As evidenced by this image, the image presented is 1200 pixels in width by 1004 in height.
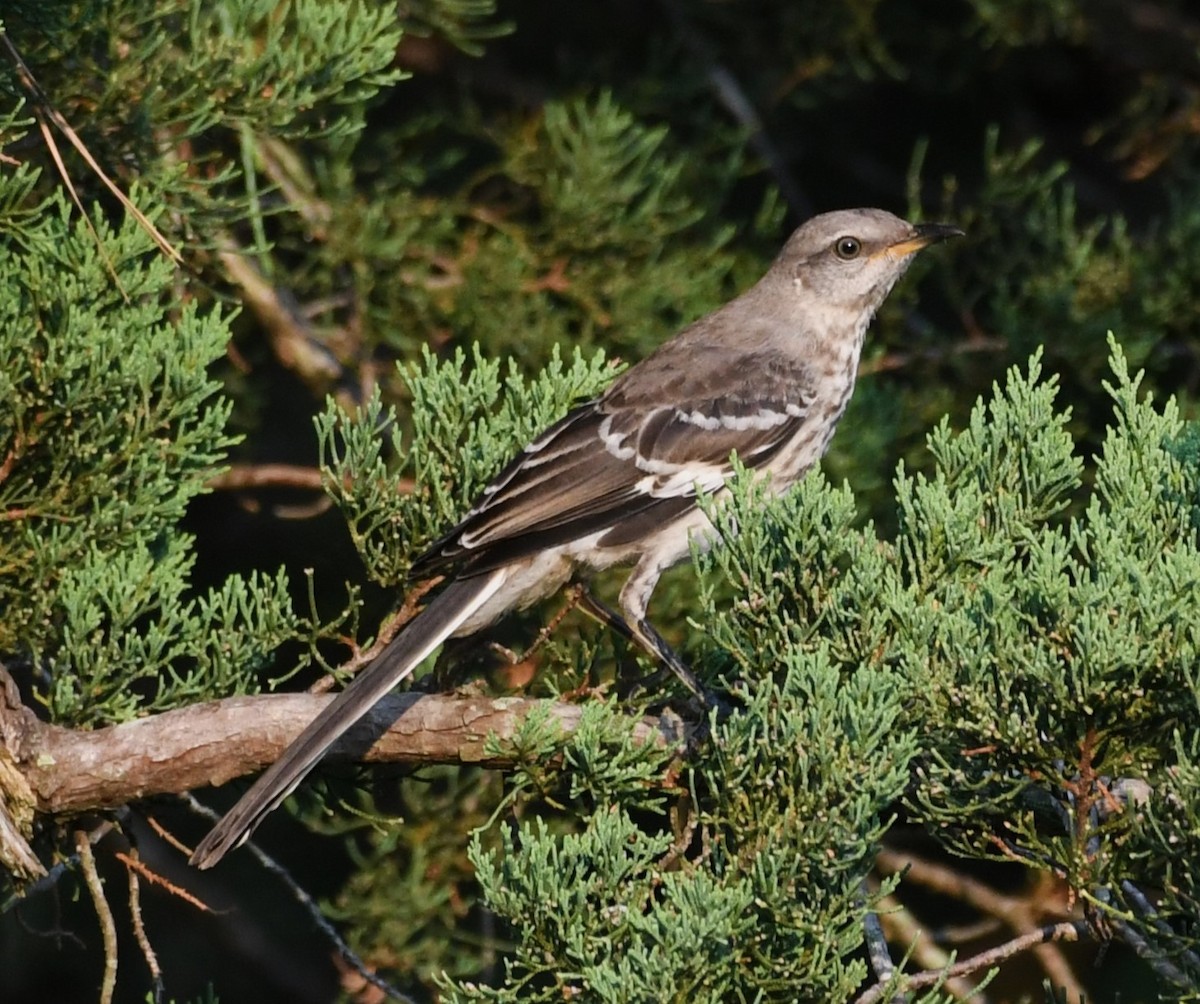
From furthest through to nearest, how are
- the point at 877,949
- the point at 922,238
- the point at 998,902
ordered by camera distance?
1. the point at 922,238
2. the point at 998,902
3. the point at 877,949

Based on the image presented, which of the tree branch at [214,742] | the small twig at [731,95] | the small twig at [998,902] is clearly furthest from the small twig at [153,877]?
the small twig at [731,95]

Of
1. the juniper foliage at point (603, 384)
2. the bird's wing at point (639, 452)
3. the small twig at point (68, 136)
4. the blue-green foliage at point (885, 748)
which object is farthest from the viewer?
the bird's wing at point (639, 452)

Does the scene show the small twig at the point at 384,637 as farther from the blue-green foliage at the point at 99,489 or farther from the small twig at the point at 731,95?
the small twig at the point at 731,95

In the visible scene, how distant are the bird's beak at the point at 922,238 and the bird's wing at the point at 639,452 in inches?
22.2

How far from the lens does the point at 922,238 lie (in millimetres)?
5039

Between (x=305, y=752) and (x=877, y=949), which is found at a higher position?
(x=305, y=752)

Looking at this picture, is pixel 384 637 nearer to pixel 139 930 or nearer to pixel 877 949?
pixel 139 930

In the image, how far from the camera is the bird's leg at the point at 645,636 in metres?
3.73

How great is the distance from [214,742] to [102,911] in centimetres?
42

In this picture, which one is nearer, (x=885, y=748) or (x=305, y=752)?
(x=885, y=748)

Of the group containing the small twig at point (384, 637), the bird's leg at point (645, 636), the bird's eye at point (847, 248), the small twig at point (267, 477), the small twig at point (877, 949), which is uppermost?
the small twig at point (267, 477)

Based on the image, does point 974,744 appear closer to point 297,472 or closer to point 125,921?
point 297,472

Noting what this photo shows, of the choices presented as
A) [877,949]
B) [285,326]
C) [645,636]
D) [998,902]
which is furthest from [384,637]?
[998,902]

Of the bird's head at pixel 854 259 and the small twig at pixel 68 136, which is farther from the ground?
the small twig at pixel 68 136
